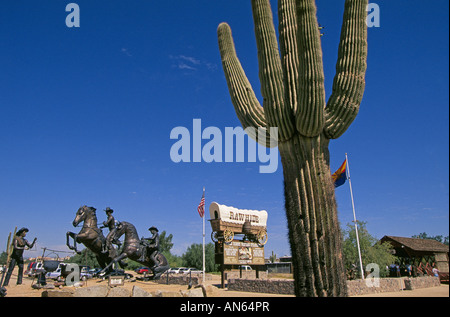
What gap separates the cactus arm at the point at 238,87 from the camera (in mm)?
6977

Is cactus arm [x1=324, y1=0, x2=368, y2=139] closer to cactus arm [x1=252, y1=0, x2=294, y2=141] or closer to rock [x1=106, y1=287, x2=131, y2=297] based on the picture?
cactus arm [x1=252, y1=0, x2=294, y2=141]

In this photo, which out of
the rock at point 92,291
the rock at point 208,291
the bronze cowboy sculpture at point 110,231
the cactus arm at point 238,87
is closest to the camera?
the cactus arm at point 238,87

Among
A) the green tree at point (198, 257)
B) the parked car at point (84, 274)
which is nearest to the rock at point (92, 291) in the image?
the parked car at point (84, 274)

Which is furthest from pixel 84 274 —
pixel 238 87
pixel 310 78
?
pixel 310 78

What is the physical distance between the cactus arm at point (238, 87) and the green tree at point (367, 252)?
1754 centimetres

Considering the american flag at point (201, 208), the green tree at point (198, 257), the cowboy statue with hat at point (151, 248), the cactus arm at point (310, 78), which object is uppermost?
the cactus arm at point (310, 78)

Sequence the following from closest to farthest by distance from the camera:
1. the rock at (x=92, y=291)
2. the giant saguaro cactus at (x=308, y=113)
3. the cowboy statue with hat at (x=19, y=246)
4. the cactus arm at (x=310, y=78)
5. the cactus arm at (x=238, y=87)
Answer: the giant saguaro cactus at (x=308, y=113) < the cactus arm at (x=310, y=78) < the cactus arm at (x=238, y=87) < the rock at (x=92, y=291) < the cowboy statue with hat at (x=19, y=246)

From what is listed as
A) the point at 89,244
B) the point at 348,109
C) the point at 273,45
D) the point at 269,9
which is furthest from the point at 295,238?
the point at 89,244

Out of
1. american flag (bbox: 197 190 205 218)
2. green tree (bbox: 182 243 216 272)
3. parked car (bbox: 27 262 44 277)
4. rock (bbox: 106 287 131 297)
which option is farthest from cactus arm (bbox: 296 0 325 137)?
green tree (bbox: 182 243 216 272)

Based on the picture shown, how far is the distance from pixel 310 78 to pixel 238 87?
216cm

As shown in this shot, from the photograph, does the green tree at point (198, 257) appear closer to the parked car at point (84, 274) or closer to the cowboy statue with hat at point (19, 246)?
the parked car at point (84, 274)

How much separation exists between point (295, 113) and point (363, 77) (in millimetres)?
1766

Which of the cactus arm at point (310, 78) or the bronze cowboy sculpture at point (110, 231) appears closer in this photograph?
the cactus arm at point (310, 78)

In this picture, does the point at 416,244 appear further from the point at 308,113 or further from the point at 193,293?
the point at 308,113
